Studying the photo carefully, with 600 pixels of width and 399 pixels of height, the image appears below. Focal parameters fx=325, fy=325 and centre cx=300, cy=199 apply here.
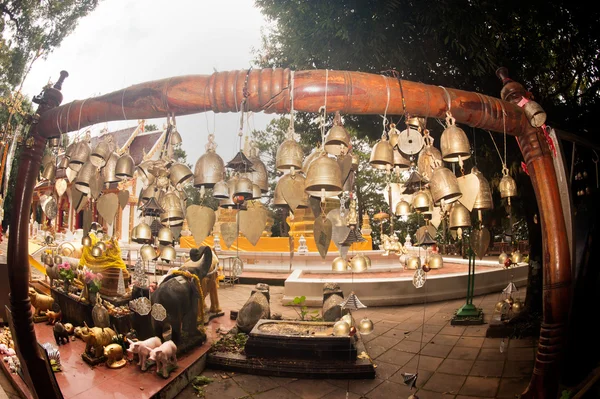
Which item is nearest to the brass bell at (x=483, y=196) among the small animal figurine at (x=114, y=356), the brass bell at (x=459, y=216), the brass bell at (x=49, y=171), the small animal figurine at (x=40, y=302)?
the brass bell at (x=459, y=216)

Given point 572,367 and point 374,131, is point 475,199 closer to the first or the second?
point 572,367

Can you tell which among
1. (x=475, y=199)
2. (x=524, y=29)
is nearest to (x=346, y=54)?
(x=524, y=29)

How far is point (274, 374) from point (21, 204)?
3808 mm

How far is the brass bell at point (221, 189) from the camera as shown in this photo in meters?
2.24

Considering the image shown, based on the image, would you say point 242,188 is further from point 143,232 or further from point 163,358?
point 163,358

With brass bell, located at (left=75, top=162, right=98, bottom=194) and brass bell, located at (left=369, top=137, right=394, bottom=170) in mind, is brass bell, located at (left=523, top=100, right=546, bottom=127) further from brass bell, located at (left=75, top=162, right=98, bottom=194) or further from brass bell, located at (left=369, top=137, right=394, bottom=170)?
brass bell, located at (left=75, top=162, right=98, bottom=194)

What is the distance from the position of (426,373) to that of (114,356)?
450cm

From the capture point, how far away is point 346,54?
489 cm

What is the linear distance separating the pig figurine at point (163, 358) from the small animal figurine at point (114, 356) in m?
0.57

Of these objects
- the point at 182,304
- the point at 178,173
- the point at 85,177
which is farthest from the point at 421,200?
the point at 182,304

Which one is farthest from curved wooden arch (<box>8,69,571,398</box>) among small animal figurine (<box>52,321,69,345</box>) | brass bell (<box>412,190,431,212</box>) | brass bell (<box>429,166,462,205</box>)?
small animal figurine (<box>52,321,69,345</box>)

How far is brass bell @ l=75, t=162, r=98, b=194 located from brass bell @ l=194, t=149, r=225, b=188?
1055 mm

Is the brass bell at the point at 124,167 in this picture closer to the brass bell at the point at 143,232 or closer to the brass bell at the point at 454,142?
the brass bell at the point at 143,232

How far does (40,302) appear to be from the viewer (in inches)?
247
